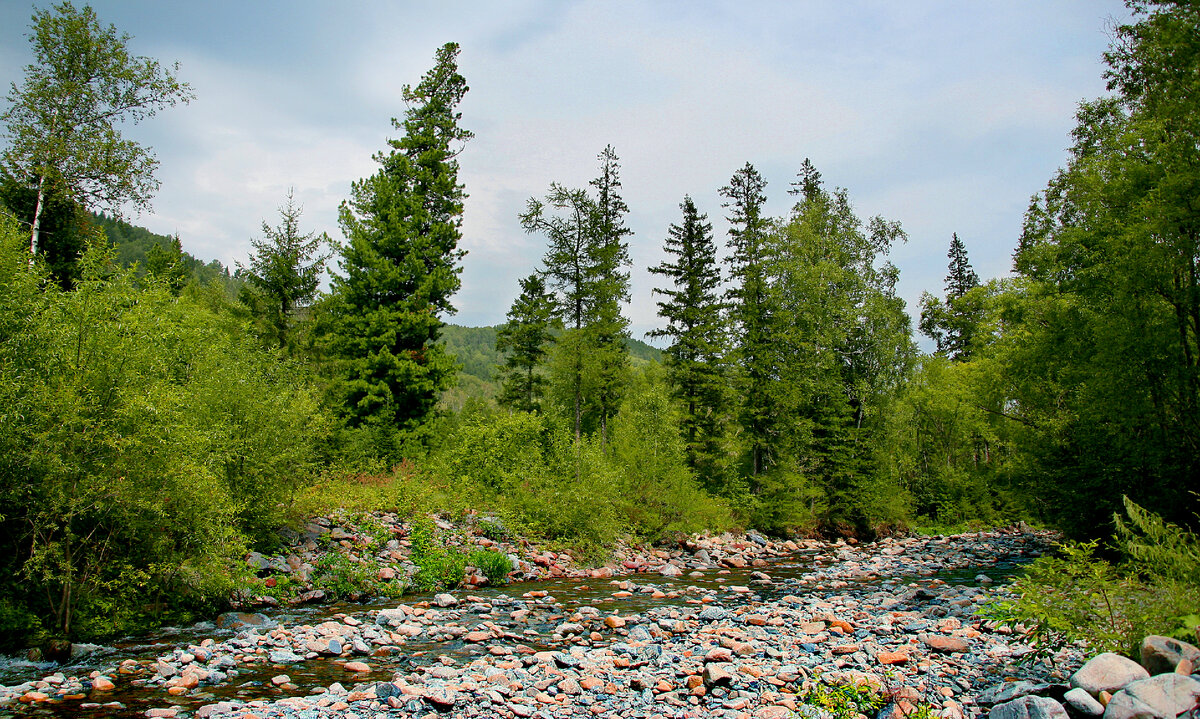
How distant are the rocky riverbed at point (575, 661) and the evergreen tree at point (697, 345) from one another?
653 inches

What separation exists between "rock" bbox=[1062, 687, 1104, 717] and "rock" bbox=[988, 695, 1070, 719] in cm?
11

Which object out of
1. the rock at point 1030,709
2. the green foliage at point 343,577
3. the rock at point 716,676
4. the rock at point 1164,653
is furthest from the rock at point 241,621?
the rock at point 1164,653

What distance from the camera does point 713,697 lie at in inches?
265

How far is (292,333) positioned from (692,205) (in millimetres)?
23693

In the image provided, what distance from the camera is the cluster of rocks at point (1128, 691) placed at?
4.48 m

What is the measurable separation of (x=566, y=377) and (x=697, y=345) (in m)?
8.50

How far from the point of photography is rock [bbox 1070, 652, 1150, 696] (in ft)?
16.7

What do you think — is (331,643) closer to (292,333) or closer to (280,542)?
(280,542)

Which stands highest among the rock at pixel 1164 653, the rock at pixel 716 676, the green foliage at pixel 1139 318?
the green foliage at pixel 1139 318

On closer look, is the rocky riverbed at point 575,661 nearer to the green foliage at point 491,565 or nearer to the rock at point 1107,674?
the rock at point 1107,674

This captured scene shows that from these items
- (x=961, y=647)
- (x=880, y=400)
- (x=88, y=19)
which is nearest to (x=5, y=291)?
(x=88, y=19)

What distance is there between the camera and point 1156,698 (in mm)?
4523

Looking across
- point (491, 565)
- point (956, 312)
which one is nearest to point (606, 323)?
point (491, 565)

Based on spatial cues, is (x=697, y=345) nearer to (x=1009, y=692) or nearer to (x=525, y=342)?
(x=525, y=342)
